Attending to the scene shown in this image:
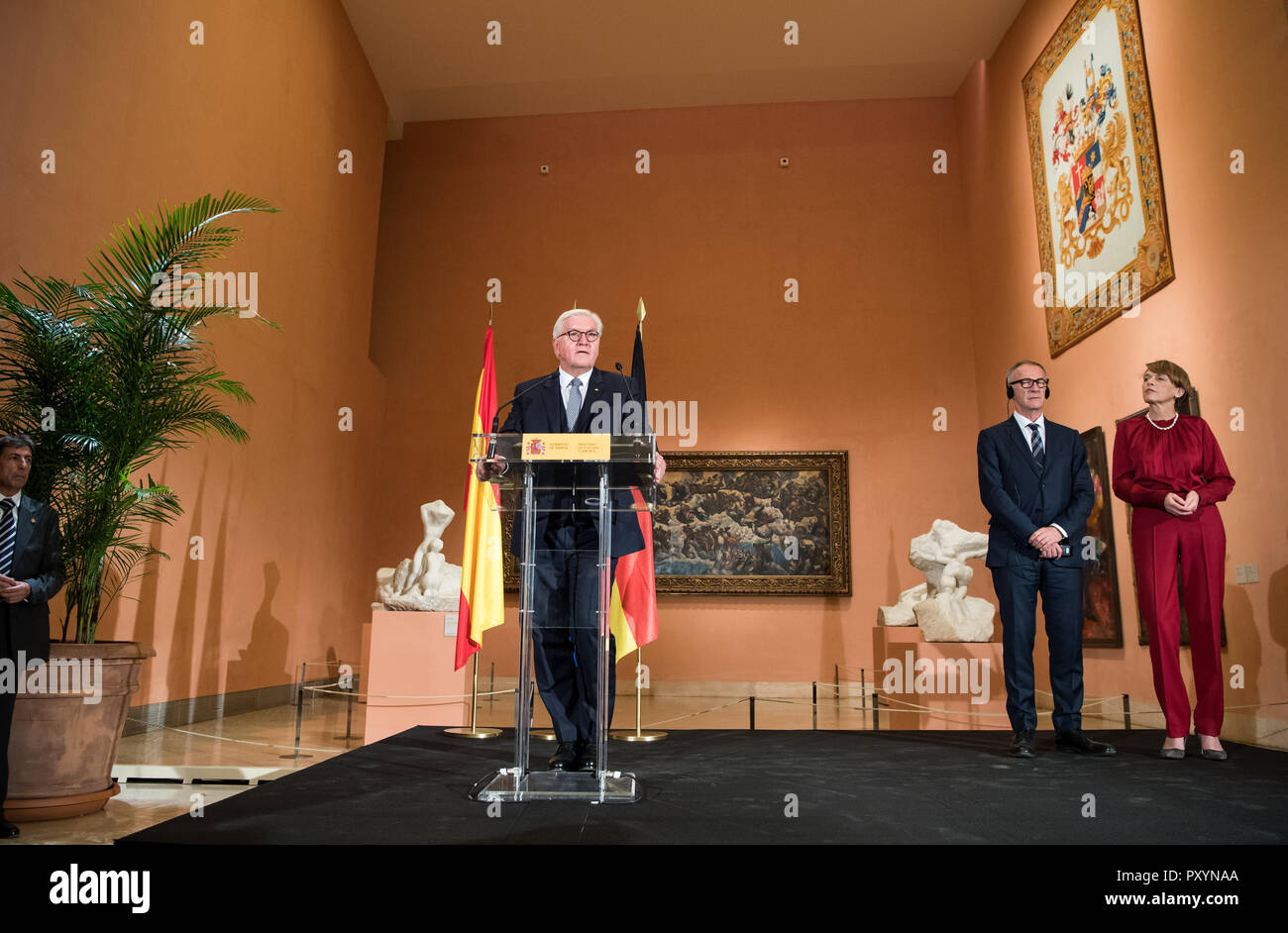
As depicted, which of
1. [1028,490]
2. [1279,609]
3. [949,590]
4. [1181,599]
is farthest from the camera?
[949,590]

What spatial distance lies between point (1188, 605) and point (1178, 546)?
0.88 ft

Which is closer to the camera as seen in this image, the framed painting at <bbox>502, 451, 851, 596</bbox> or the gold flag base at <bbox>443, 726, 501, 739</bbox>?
the gold flag base at <bbox>443, 726, 501, 739</bbox>

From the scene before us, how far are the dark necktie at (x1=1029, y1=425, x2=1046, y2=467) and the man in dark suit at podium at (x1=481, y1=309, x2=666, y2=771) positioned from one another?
2.08 m

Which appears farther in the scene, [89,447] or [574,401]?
[89,447]

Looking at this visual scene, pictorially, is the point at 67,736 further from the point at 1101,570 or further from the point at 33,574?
the point at 1101,570

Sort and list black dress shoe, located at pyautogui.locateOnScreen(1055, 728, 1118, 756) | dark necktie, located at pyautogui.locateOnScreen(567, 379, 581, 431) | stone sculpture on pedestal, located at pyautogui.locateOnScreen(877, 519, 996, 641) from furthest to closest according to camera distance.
Result: stone sculpture on pedestal, located at pyautogui.locateOnScreen(877, 519, 996, 641) < black dress shoe, located at pyautogui.locateOnScreen(1055, 728, 1118, 756) < dark necktie, located at pyautogui.locateOnScreen(567, 379, 581, 431)

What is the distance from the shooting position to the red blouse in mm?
4051

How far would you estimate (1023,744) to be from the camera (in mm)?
3771

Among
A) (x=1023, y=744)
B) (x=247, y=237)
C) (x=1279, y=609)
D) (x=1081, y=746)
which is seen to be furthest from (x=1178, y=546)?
(x=247, y=237)

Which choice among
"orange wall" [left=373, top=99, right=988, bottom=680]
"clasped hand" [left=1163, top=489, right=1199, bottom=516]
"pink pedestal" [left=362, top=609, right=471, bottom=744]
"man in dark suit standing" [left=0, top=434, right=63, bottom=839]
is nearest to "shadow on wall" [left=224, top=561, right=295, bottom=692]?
"pink pedestal" [left=362, top=609, right=471, bottom=744]

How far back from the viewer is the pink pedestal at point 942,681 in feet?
22.1

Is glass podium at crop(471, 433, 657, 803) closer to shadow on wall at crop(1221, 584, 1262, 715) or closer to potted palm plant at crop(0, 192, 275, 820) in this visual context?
potted palm plant at crop(0, 192, 275, 820)

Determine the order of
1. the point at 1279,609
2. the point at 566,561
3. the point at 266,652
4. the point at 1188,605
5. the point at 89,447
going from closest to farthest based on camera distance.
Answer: the point at 566,561 → the point at 89,447 → the point at 1188,605 → the point at 1279,609 → the point at 266,652

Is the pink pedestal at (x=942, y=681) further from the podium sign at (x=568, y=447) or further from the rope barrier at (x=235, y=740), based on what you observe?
the podium sign at (x=568, y=447)
